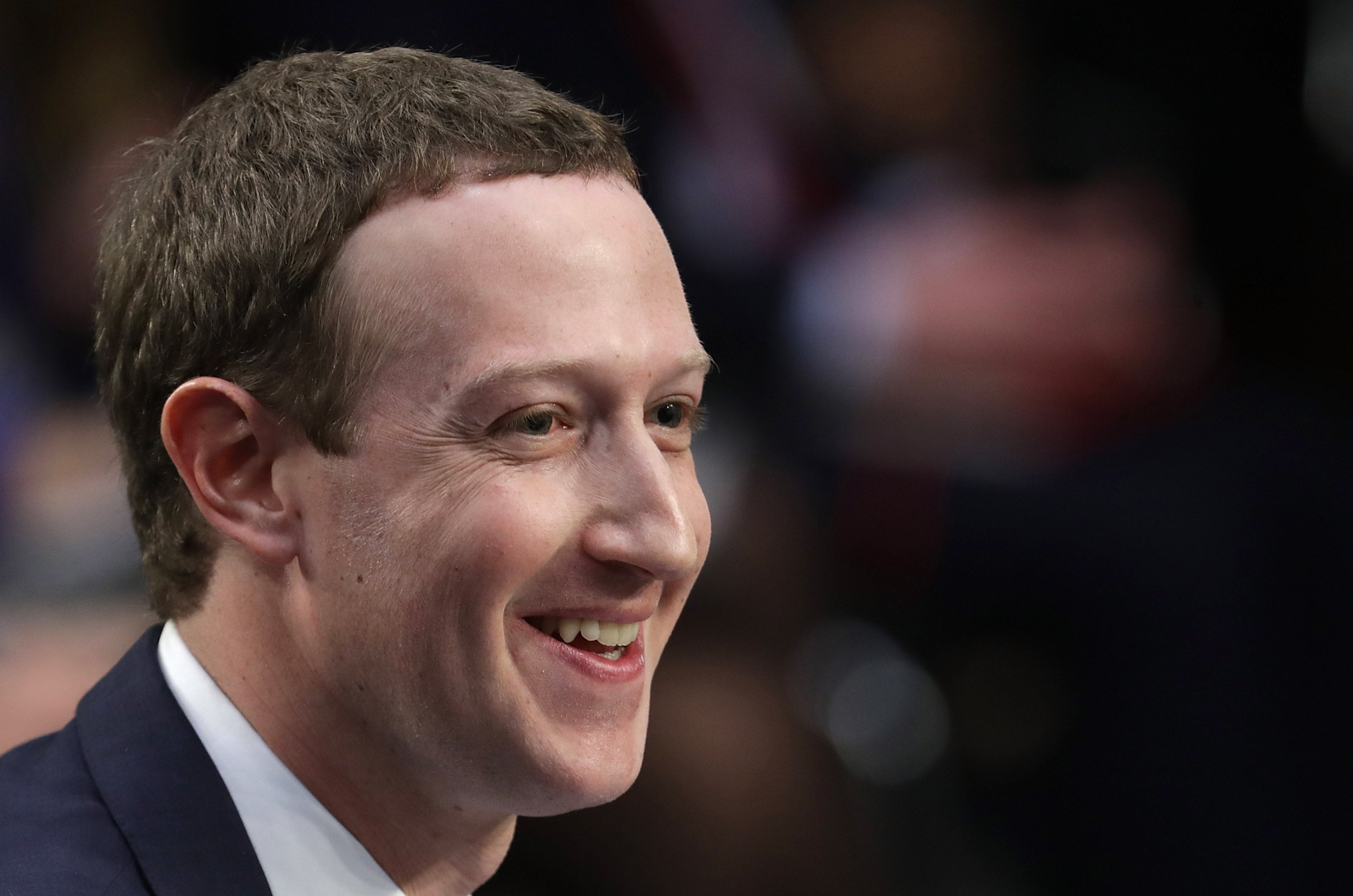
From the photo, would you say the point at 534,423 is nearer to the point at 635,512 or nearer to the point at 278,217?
the point at 635,512

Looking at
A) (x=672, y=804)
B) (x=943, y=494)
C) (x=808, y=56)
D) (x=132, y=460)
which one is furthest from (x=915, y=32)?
(x=132, y=460)

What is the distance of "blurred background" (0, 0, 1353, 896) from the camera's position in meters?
3.32

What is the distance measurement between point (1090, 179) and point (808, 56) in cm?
90

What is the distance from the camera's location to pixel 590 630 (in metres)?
1.71

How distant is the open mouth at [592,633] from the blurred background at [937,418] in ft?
Answer: 5.36

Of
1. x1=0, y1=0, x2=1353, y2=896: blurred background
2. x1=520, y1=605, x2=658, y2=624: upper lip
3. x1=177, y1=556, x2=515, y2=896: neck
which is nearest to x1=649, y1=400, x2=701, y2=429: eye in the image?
x1=520, y1=605, x2=658, y2=624: upper lip

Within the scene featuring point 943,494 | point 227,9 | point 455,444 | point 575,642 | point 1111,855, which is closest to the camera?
point 455,444

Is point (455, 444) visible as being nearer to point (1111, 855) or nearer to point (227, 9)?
point (1111, 855)

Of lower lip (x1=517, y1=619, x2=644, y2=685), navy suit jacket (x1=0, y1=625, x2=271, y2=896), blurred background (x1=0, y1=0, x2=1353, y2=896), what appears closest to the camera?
navy suit jacket (x1=0, y1=625, x2=271, y2=896)

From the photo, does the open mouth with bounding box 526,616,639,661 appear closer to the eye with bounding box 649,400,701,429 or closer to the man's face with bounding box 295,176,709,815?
the man's face with bounding box 295,176,709,815

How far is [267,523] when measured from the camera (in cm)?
170

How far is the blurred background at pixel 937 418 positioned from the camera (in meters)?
3.32

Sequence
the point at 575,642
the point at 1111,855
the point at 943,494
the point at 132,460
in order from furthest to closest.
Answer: the point at 943,494
the point at 1111,855
the point at 132,460
the point at 575,642

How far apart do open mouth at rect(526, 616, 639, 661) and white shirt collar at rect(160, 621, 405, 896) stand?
14.6 inches
